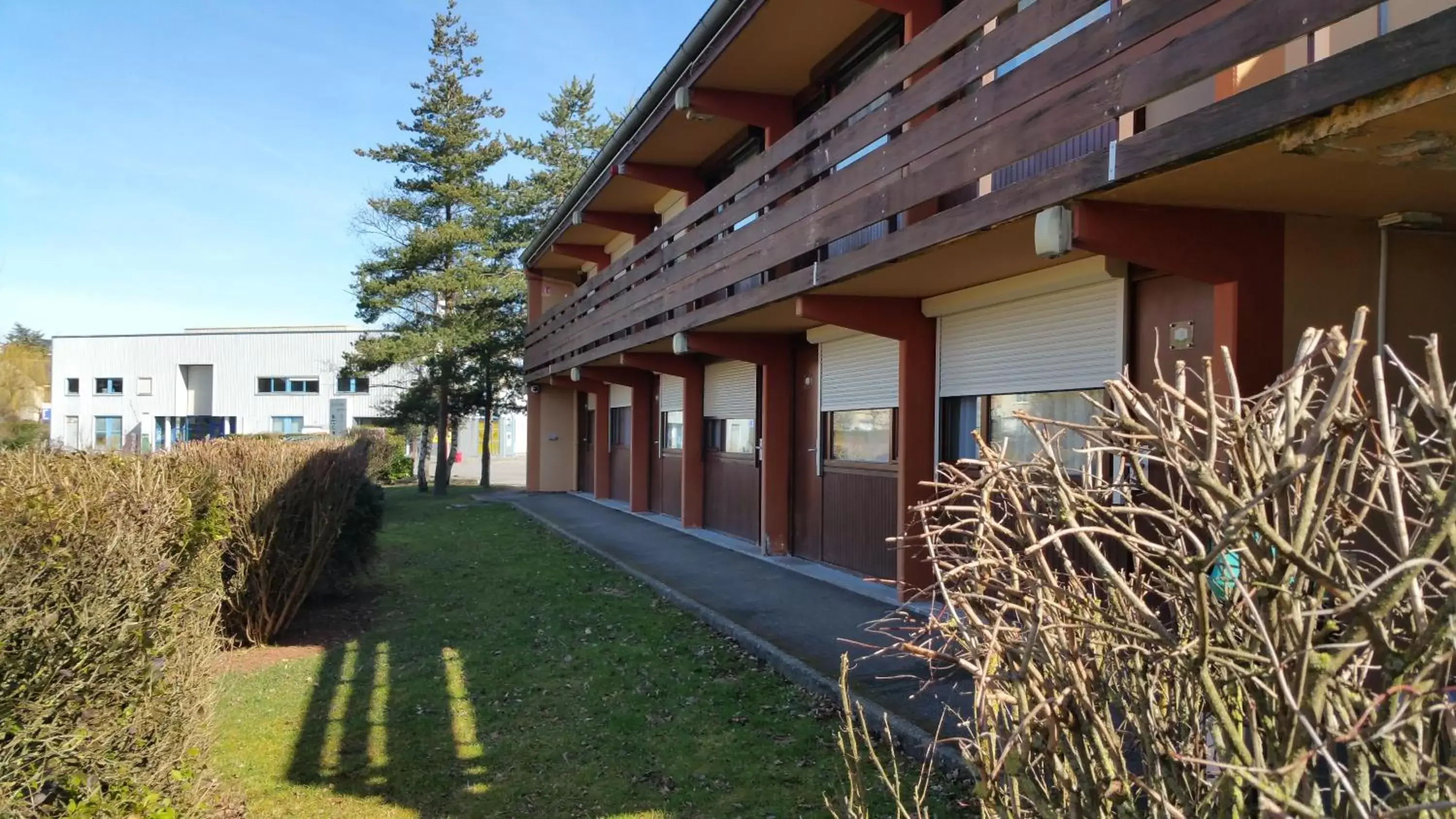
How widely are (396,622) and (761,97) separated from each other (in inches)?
291

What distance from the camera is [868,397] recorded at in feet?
34.7

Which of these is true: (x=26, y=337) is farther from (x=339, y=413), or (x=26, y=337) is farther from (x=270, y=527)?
(x=270, y=527)

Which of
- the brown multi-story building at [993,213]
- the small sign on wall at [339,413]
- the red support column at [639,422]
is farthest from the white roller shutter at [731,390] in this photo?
the small sign on wall at [339,413]

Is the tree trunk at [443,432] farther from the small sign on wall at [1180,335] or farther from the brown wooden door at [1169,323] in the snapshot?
the small sign on wall at [1180,335]

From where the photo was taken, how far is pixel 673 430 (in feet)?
60.1

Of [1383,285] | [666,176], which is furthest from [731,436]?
[1383,285]

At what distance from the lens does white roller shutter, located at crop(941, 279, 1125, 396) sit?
6.80 meters

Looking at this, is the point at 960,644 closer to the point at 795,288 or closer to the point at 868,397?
the point at 795,288

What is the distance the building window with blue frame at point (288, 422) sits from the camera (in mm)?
53625

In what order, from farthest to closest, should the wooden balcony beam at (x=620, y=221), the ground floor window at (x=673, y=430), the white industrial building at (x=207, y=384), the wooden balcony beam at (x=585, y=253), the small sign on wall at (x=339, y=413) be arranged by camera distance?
the white industrial building at (x=207, y=384)
the small sign on wall at (x=339, y=413)
the wooden balcony beam at (x=585, y=253)
the wooden balcony beam at (x=620, y=221)
the ground floor window at (x=673, y=430)

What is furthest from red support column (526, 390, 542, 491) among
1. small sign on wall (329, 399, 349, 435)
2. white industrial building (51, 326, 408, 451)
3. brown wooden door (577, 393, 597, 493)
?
small sign on wall (329, 399, 349, 435)

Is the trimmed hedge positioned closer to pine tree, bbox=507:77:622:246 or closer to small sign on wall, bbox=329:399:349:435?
pine tree, bbox=507:77:622:246

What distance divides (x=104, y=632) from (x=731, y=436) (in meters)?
11.5

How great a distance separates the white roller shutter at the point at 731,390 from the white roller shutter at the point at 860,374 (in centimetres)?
226
